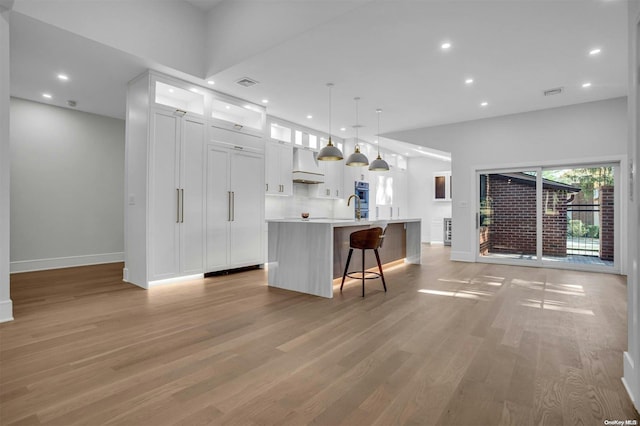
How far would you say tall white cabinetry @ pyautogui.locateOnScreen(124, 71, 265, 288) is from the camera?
4.38m

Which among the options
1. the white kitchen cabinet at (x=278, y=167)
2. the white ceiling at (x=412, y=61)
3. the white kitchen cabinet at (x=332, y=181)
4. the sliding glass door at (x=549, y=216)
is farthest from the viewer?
the white kitchen cabinet at (x=332, y=181)

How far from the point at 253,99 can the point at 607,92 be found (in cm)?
583

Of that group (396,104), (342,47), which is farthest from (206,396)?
(396,104)

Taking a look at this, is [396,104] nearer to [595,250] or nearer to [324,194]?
[324,194]

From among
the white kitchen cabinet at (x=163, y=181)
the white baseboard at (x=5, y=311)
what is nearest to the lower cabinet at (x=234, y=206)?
the white kitchen cabinet at (x=163, y=181)

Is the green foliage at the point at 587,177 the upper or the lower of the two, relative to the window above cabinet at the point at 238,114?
lower

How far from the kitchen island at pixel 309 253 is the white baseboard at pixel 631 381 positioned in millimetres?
2552

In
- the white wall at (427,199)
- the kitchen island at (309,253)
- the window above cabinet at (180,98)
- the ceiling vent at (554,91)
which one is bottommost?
the kitchen island at (309,253)

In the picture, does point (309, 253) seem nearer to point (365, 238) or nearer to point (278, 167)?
point (365, 238)

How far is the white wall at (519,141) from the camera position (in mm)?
5492

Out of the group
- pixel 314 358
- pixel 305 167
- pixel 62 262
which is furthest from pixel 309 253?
pixel 62 262

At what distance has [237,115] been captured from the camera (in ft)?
19.3

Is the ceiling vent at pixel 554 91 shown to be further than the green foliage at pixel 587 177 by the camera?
No

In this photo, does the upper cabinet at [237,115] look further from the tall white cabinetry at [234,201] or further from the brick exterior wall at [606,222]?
the brick exterior wall at [606,222]
